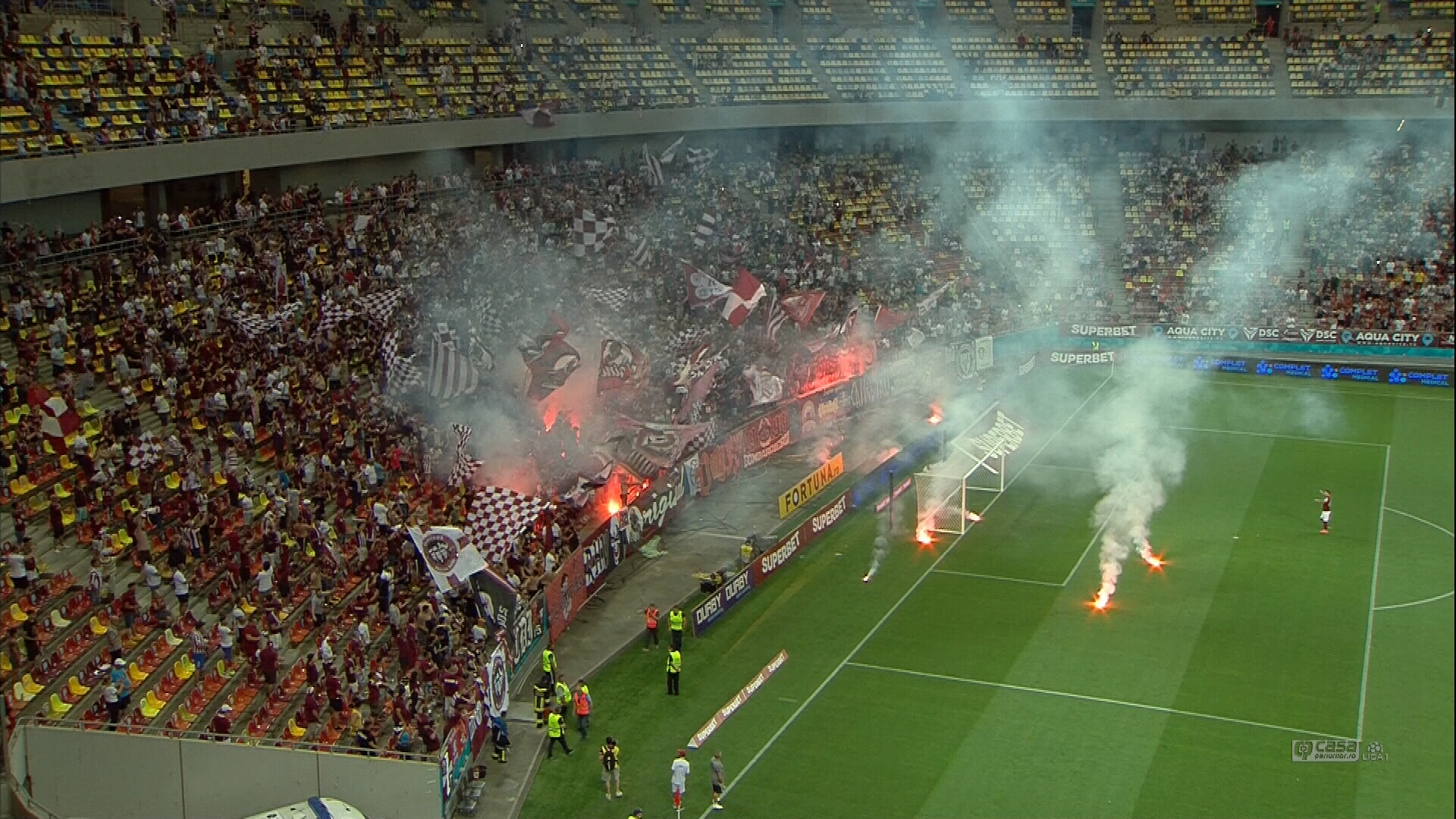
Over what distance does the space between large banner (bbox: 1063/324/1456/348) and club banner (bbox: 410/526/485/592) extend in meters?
29.9

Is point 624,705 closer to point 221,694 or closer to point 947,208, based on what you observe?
point 221,694

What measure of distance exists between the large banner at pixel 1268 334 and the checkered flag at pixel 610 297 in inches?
639

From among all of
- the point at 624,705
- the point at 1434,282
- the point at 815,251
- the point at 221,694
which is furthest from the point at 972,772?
the point at 1434,282

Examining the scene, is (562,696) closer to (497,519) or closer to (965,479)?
(497,519)

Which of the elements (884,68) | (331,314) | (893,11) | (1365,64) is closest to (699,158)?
(884,68)

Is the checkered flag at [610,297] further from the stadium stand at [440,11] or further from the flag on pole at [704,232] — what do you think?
the stadium stand at [440,11]

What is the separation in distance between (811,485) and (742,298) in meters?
6.09

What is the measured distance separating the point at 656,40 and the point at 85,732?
3661 centimetres

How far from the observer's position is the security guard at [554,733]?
24062 mm

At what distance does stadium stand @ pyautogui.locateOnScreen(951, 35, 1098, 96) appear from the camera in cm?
5781

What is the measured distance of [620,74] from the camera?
50781mm

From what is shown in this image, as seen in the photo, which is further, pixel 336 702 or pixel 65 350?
pixel 65 350

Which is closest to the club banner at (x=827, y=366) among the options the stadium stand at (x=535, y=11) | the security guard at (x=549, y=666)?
the stadium stand at (x=535, y=11)

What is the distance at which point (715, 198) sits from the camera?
167 feet
